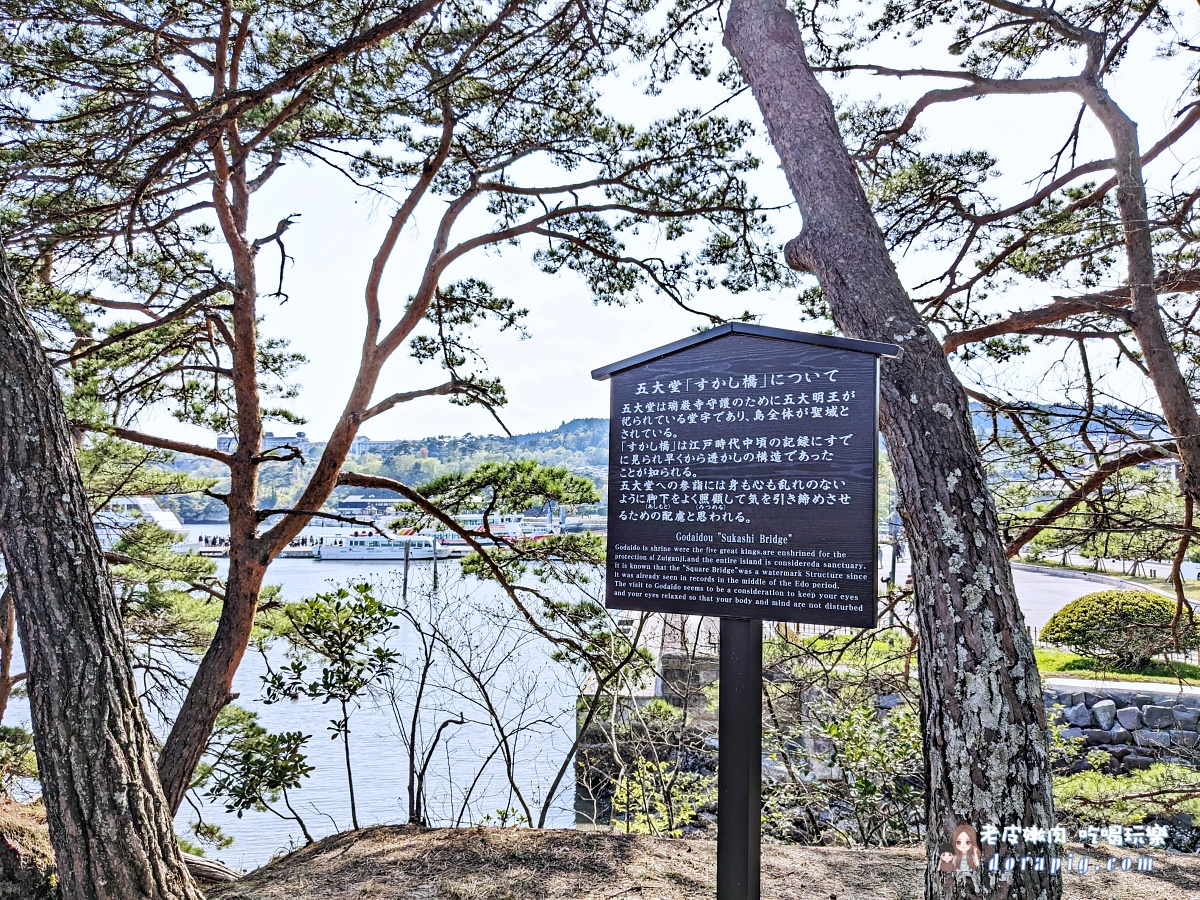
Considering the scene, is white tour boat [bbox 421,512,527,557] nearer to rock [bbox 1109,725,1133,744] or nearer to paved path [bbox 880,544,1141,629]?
rock [bbox 1109,725,1133,744]

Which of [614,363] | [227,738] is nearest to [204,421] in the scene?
[227,738]

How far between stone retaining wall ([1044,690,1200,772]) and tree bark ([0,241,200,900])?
975 cm

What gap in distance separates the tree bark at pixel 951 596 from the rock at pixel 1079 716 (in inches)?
362

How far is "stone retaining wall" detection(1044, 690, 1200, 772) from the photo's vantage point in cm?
860

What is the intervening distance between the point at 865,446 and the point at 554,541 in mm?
3212

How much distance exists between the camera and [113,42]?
4.14 meters

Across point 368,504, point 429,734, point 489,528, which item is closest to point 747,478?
point 489,528

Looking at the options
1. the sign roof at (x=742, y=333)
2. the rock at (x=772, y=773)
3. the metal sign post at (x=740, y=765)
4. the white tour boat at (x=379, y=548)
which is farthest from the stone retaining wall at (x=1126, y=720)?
the sign roof at (x=742, y=333)

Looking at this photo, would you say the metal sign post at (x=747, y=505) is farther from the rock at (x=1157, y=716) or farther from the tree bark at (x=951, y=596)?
the rock at (x=1157, y=716)

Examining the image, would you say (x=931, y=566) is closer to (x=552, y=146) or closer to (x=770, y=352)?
(x=770, y=352)

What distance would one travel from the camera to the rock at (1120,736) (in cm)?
895

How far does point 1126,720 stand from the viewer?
9062 millimetres

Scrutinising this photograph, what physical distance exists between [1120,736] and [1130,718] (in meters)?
0.28

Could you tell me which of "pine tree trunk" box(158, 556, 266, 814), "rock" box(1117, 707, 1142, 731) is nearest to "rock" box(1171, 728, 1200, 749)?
"rock" box(1117, 707, 1142, 731)
